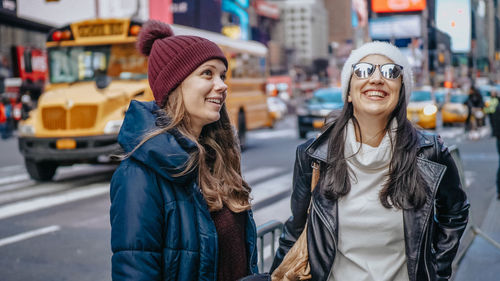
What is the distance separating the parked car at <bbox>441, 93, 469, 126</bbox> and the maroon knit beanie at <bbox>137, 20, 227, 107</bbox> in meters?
23.9

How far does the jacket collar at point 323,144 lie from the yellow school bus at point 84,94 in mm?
8315

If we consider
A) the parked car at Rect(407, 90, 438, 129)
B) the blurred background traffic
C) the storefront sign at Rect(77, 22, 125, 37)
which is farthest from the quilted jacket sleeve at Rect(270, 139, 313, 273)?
the parked car at Rect(407, 90, 438, 129)

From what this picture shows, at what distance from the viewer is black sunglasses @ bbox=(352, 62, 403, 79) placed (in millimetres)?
2402

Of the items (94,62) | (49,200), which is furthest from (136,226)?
(94,62)

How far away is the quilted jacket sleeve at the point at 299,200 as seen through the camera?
2.50 meters

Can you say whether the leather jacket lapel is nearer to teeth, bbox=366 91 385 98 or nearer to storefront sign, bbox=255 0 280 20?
teeth, bbox=366 91 385 98

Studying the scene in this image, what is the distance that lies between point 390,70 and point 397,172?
41cm

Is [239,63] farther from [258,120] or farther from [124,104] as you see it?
[124,104]

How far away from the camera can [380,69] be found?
7.89 feet

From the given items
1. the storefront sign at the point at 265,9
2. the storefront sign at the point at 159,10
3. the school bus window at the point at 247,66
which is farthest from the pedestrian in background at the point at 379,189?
the storefront sign at the point at 265,9

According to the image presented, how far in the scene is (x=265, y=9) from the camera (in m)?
122

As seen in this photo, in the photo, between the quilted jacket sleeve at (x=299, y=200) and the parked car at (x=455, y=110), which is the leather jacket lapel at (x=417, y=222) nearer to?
the quilted jacket sleeve at (x=299, y=200)

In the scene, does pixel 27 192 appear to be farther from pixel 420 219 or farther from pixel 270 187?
pixel 420 219

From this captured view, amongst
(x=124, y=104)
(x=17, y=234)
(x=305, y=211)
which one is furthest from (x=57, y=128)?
(x=305, y=211)
